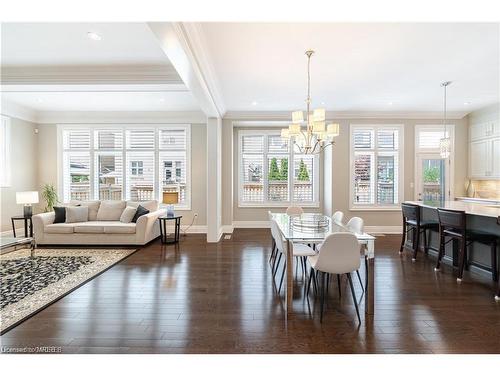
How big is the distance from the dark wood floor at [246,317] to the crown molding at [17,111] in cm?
505

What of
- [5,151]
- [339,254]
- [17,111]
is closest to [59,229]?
[5,151]

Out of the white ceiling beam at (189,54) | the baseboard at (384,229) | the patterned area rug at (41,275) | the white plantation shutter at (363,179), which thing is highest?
the white ceiling beam at (189,54)

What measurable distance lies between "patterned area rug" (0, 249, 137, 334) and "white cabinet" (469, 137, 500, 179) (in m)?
7.76

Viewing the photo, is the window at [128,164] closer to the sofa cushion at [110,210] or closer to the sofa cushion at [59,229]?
the sofa cushion at [110,210]

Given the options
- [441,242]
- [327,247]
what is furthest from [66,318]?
[441,242]

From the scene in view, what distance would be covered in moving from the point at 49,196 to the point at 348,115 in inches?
301

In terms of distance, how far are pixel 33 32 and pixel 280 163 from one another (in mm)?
5599

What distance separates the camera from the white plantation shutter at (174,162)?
6984mm

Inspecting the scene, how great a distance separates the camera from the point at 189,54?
117 inches

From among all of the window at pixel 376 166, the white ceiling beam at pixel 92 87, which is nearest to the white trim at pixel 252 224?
the window at pixel 376 166

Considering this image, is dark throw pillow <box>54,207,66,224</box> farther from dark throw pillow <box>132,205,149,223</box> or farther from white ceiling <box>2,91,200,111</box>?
white ceiling <box>2,91,200,111</box>

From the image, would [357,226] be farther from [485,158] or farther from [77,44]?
[485,158]

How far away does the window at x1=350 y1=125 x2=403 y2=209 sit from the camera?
682cm
